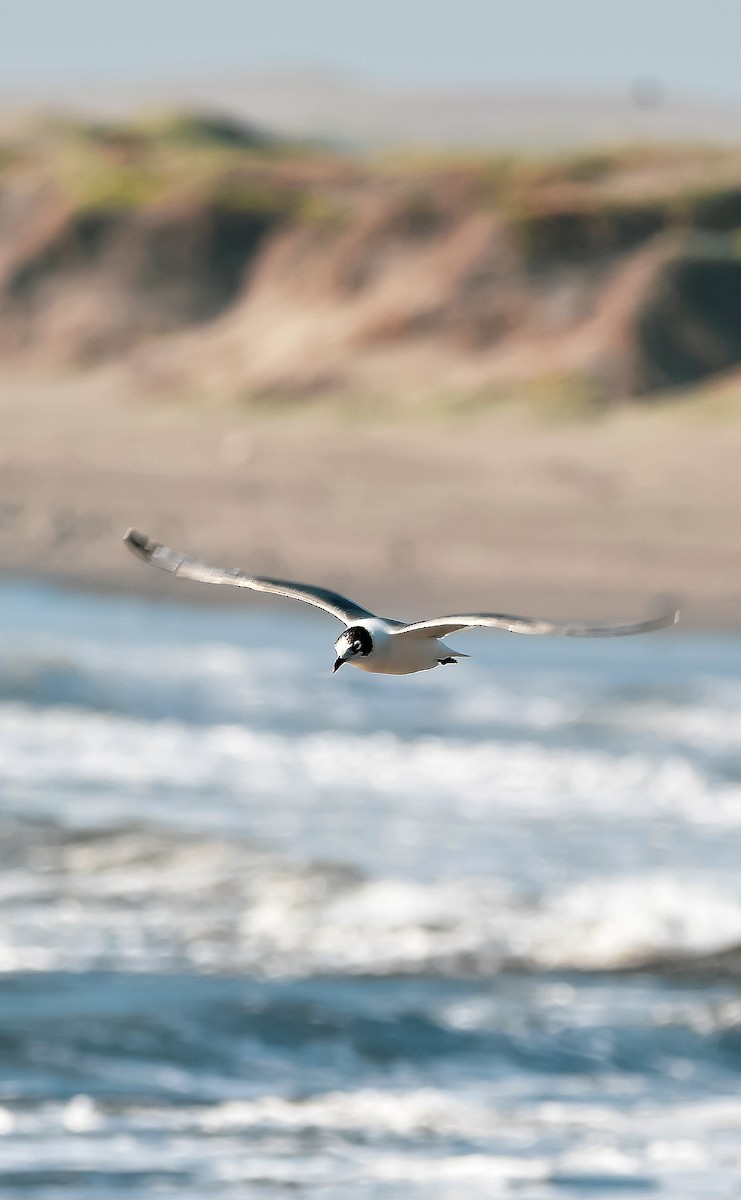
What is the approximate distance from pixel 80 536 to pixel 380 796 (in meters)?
17.2

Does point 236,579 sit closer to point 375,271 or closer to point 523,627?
point 523,627

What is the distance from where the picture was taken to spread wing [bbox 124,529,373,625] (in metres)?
11.4

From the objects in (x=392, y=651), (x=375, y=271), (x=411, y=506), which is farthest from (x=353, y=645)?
(x=375, y=271)

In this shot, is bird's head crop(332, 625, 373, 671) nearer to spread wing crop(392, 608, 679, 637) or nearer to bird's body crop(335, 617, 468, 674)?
bird's body crop(335, 617, 468, 674)

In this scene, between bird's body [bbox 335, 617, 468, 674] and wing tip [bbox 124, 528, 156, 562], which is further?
wing tip [bbox 124, 528, 156, 562]

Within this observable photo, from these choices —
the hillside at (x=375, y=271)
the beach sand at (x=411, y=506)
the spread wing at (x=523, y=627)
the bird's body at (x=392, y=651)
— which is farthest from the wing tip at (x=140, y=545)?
the hillside at (x=375, y=271)

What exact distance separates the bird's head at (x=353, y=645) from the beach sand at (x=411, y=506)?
25.9 metres

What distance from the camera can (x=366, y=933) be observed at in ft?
79.5

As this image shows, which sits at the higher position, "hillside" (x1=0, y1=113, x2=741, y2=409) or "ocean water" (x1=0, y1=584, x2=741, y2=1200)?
"hillside" (x1=0, y1=113, x2=741, y2=409)

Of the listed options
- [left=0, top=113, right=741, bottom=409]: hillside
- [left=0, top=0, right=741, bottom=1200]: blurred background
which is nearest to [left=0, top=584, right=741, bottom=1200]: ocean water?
[left=0, top=0, right=741, bottom=1200]: blurred background

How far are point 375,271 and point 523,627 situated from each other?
60838 millimetres

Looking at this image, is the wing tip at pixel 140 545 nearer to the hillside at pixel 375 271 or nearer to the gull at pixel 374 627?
the gull at pixel 374 627

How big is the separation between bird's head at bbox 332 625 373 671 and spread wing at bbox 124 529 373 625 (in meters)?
0.29

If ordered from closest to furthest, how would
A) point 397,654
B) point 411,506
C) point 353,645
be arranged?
point 353,645 → point 397,654 → point 411,506
